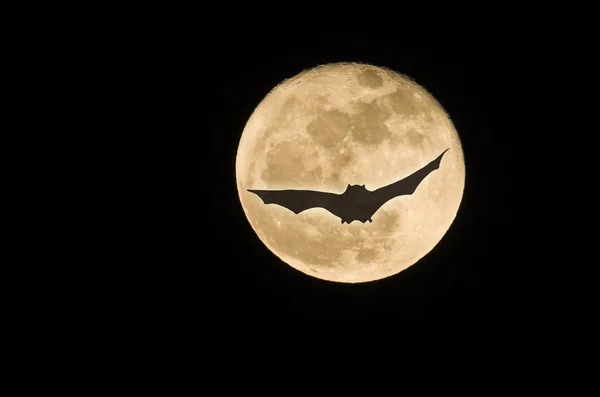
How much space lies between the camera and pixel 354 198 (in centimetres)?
391

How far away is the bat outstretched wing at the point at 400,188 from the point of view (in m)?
3.91

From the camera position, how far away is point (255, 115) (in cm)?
436

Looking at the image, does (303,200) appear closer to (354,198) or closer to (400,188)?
(354,198)

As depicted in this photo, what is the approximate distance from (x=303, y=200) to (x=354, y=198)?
0.91 feet

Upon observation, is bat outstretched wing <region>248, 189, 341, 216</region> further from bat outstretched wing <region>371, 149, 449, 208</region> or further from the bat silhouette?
bat outstretched wing <region>371, 149, 449, 208</region>

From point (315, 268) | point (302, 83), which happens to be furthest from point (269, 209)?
point (302, 83)

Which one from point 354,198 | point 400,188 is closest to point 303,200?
point 354,198

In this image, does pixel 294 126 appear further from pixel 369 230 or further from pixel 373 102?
pixel 369 230

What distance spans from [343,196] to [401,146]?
0.41 m

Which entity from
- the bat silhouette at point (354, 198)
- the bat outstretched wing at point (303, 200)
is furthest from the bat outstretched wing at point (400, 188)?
the bat outstretched wing at point (303, 200)

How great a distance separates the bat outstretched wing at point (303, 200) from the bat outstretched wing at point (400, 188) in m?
0.21

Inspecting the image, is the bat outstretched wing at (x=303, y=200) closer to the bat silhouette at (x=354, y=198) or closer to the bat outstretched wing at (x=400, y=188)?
the bat silhouette at (x=354, y=198)

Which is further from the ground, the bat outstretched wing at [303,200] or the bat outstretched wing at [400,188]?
the bat outstretched wing at [400,188]

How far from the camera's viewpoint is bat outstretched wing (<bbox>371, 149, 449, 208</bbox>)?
3.91 meters
